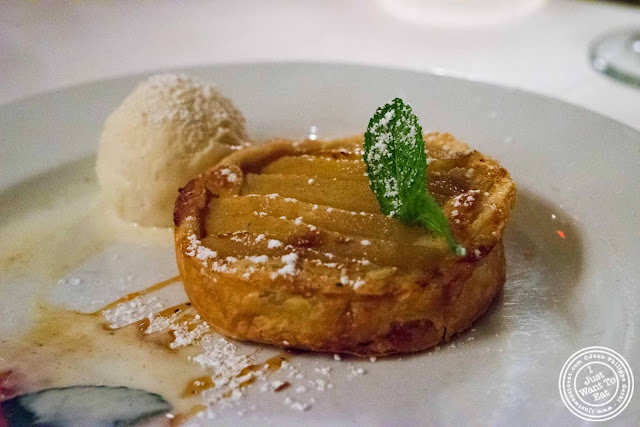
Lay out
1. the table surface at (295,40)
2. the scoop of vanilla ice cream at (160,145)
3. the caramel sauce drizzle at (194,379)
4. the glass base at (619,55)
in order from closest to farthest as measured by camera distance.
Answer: the caramel sauce drizzle at (194,379)
the scoop of vanilla ice cream at (160,145)
the glass base at (619,55)
the table surface at (295,40)

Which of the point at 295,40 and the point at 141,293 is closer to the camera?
the point at 141,293

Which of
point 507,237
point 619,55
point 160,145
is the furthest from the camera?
point 619,55

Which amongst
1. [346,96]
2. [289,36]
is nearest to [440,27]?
[289,36]

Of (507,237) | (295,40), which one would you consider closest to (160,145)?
(507,237)

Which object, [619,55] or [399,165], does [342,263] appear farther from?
[619,55]

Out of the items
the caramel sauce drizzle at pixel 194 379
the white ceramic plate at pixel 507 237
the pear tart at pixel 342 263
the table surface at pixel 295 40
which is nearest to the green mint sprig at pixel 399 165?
the pear tart at pixel 342 263

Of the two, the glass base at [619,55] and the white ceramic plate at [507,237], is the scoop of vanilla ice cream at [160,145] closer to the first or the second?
the white ceramic plate at [507,237]
